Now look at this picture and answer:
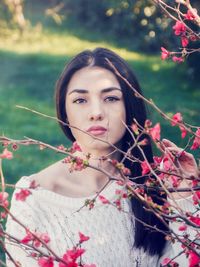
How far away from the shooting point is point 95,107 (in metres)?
2.31

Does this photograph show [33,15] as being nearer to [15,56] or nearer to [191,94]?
[15,56]

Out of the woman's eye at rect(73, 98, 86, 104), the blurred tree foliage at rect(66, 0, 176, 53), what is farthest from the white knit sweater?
the blurred tree foliage at rect(66, 0, 176, 53)

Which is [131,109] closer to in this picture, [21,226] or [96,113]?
[96,113]

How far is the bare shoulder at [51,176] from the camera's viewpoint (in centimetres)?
247

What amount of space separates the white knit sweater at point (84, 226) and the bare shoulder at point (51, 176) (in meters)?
0.04

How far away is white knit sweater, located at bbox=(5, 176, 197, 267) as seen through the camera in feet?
7.73

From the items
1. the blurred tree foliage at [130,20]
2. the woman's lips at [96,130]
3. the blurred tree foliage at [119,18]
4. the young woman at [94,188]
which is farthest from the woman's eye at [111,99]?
the blurred tree foliage at [130,20]

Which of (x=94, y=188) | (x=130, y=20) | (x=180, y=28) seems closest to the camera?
(x=180, y=28)

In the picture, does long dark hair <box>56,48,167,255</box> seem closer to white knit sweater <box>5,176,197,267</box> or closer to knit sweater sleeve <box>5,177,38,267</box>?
white knit sweater <box>5,176,197,267</box>

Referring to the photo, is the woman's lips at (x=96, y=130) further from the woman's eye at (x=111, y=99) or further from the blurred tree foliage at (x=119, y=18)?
the blurred tree foliage at (x=119, y=18)

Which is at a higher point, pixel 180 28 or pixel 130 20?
pixel 130 20

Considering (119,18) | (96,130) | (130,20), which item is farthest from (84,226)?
(119,18)

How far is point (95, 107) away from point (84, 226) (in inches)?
18.6

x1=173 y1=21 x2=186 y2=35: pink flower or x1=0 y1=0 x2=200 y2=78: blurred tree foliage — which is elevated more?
x1=0 y1=0 x2=200 y2=78: blurred tree foliage
